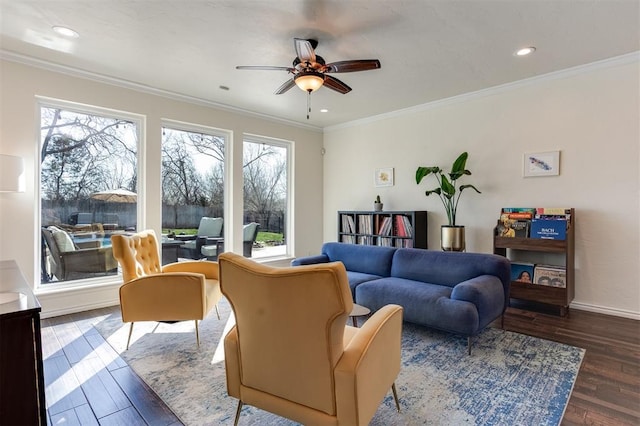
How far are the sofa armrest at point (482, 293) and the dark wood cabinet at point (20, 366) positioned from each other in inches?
103

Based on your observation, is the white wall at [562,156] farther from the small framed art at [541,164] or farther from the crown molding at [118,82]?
the crown molding at [118,82]

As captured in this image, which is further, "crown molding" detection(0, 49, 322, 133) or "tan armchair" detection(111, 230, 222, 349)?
"crown molding" detection(0, 49, 322, 133)

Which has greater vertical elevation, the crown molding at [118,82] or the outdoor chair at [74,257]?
the crown molding at [118,82]

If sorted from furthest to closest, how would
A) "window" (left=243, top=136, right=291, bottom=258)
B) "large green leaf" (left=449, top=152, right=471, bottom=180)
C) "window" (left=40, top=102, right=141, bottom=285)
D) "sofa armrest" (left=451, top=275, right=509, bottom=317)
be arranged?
"window" (left=243, top=136, right=291, bottom=258), "large green leaf" (left=449, top=152, right=471, bottom=180), "window" (left=40, top=102, right=141, bottom=285), "sofa armrest" (left=451, top=275, right=509, bottom=317)

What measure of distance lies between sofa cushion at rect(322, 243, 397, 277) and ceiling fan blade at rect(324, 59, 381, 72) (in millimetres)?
2050

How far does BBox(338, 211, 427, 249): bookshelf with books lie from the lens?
4.77 metres

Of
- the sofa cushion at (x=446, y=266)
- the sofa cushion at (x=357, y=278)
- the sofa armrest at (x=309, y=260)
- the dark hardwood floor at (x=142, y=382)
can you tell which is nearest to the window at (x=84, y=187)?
the dark hardwood floor at (x=142, y=382)

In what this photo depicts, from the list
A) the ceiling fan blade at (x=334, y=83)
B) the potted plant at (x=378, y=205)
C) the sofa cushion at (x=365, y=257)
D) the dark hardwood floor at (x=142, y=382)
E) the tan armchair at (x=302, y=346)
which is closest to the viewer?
the tan armchair at (x=302, y=346)

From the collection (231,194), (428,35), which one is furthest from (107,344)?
(428,35)

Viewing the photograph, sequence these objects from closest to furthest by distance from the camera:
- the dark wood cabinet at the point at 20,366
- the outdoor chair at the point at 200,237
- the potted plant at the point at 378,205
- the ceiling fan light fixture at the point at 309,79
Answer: the dark wood cabinet at the point at 20,366 < the ceiling fan light fixture at the point at 309,79 < the outdoor chair at the point at 200,237 < the potted plant at the point at 378,205

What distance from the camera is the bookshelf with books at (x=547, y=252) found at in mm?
3477

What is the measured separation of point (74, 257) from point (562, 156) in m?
5.77

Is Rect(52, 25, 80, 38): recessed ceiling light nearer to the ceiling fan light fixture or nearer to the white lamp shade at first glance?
the white lamp shade

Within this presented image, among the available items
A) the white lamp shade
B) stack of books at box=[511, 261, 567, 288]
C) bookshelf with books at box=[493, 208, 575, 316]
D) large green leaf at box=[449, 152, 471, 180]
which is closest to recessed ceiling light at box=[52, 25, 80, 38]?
the white lamp shade
